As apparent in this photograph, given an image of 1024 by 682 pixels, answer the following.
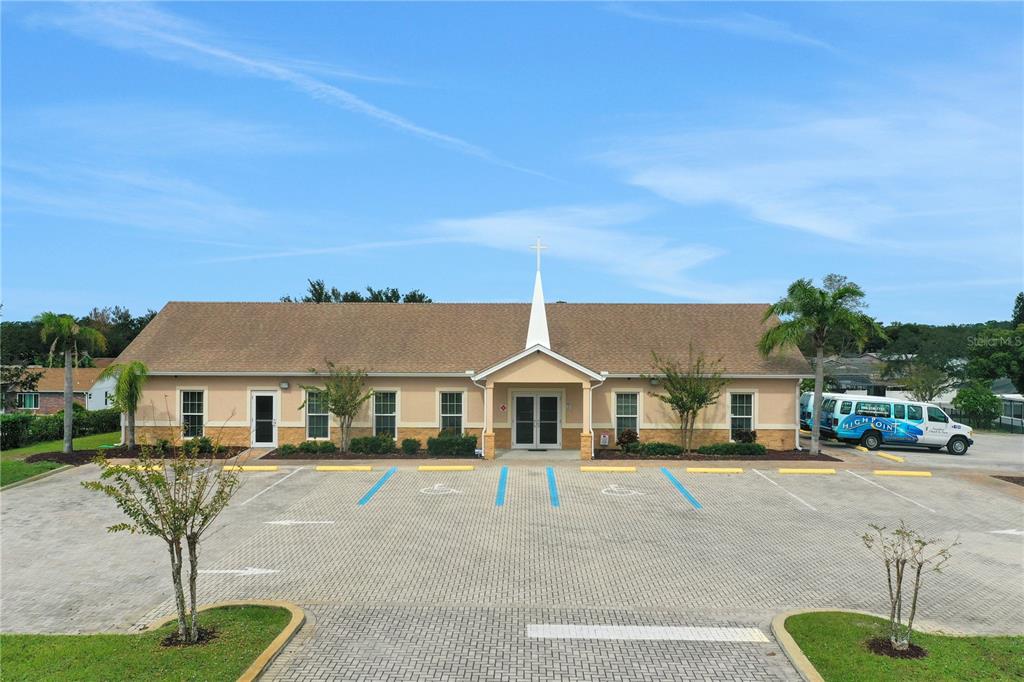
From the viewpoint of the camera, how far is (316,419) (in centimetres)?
2766

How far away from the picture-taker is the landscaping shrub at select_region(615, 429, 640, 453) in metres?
26.3

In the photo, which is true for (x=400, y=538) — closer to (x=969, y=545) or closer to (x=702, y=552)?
(x=702, y=552)

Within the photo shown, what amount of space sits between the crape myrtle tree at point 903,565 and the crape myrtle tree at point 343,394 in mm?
16447

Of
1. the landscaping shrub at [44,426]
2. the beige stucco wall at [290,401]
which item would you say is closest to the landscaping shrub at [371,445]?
the beige stucco wall at [290,401]

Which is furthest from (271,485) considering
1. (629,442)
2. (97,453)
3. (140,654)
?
(629,442)

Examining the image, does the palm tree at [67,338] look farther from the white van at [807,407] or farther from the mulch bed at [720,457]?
the white van at [807,407]

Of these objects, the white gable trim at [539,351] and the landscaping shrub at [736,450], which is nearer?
the white gable trim at [539,351]

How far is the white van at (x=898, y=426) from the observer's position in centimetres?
2933

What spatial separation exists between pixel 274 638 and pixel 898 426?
26390mm

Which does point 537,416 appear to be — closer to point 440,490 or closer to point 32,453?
point 440,490

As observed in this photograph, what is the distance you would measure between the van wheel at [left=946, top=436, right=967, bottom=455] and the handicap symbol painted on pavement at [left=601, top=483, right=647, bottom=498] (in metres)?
16.4

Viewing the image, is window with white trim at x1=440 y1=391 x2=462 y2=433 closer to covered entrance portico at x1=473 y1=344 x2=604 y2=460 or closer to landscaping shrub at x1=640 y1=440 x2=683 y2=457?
covered entrance portico at x1=473 y1=344 x2=604 y2=460

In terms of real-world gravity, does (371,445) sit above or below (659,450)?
above

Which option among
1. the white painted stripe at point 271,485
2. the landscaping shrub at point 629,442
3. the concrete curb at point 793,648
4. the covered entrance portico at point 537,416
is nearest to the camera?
the concrete curb at point 793,648
